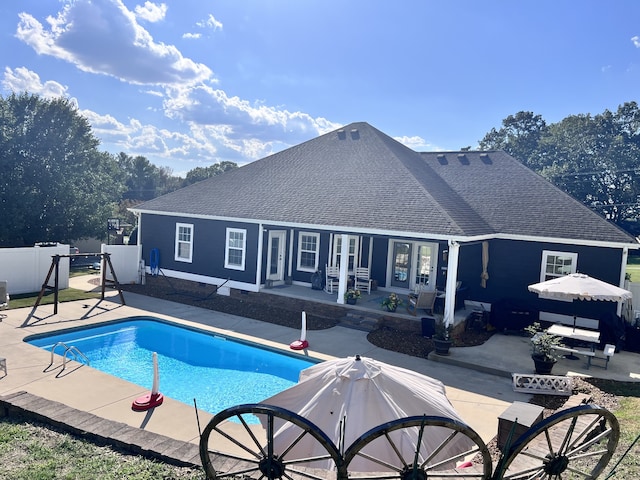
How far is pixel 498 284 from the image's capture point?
14.7 m

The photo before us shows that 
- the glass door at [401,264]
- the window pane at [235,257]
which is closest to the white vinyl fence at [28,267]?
the window pane at [235,257]

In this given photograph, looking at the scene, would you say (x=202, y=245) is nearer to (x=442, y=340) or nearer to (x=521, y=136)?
(x=442, y=340)

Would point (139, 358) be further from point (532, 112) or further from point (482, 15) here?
point (532, 112)

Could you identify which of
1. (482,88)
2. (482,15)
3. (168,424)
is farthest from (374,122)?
(168,424)

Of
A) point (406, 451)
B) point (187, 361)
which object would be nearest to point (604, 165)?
point (187, 361)

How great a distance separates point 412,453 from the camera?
3887 millimetres

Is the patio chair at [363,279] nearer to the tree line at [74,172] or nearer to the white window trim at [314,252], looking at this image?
the white window trim at [314,252]

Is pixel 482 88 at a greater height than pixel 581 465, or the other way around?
pixel 482 88

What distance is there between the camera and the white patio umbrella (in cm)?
1041

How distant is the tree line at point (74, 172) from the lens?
24688 mm

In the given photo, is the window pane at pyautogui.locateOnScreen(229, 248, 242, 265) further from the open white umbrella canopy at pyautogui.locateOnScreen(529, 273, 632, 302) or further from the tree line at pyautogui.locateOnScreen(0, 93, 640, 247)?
the tree line at pyautogui.locateOnScreen(0, 93, 640, 247)

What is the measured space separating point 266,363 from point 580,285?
7812 millimetres

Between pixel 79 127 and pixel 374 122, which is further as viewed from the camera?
pixel 79 127

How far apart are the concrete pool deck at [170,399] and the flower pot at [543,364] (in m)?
0.55
